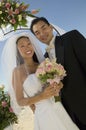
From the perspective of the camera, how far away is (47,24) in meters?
5.79

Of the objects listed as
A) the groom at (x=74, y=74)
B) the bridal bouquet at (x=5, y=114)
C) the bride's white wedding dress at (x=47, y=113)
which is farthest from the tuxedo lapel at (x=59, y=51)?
the bridal bouquet at (x=5, y=114)

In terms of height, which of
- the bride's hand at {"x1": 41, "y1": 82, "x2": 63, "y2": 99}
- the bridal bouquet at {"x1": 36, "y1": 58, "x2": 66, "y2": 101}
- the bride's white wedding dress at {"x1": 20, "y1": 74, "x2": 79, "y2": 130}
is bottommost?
the bride's white wedding dress at {"x1": 20, "y1": 74, "x2": 79, "y2": 130}

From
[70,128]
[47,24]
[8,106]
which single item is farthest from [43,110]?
[8,106]

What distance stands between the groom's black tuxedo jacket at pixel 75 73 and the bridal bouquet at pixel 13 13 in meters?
1.50

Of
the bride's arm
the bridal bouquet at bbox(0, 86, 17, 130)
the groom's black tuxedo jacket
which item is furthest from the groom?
the bridal bouquet at bbox(0, 86, 17, 130)

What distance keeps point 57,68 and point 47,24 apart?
0.92 metres

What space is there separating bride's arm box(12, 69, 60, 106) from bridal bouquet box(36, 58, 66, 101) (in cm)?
13

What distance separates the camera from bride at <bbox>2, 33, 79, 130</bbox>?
5418 millimetres

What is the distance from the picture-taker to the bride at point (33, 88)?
542 centimetres

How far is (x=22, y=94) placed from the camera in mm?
5523

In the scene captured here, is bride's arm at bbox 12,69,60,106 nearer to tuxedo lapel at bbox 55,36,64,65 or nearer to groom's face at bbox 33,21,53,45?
tuxedo lapel at bbox 55,36,64,65

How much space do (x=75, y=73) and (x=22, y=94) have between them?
2.98 feet

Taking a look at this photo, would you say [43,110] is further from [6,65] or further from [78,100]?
[6,65]

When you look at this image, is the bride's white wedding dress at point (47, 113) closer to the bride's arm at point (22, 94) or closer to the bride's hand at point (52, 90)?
the bride's arm at point (22, 94)
